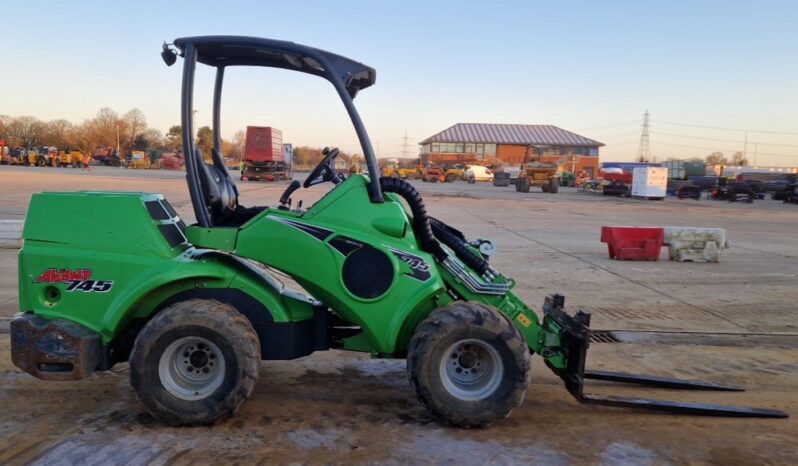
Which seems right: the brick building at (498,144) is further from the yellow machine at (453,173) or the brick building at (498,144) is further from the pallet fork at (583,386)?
the pallet fork at (583,386)

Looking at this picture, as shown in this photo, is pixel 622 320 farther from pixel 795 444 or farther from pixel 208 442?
pixel 208 442

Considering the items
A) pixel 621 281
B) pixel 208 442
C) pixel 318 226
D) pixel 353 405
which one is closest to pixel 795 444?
pixel 353 405

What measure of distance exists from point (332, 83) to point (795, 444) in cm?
404

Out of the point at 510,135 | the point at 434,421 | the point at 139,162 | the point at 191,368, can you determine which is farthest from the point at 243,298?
the point at 510,135

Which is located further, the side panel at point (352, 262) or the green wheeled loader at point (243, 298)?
the side panel at point (352, 262)

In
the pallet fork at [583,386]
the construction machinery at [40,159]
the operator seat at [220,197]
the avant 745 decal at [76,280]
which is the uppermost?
the construction machinery at [40,159]

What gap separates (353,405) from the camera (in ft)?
15.3

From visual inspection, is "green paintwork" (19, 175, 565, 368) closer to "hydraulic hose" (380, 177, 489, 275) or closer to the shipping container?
"hydraulic hose" (380, 177, 489, 275)

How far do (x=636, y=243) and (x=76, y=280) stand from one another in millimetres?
11114

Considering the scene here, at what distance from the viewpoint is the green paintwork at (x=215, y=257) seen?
162 inches

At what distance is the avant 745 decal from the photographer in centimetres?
409

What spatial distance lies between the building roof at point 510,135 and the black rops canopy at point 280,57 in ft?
267

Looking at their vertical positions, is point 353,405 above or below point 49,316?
below

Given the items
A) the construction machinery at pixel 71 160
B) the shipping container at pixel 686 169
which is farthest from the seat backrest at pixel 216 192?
the construction machinery at pixel 71 160
